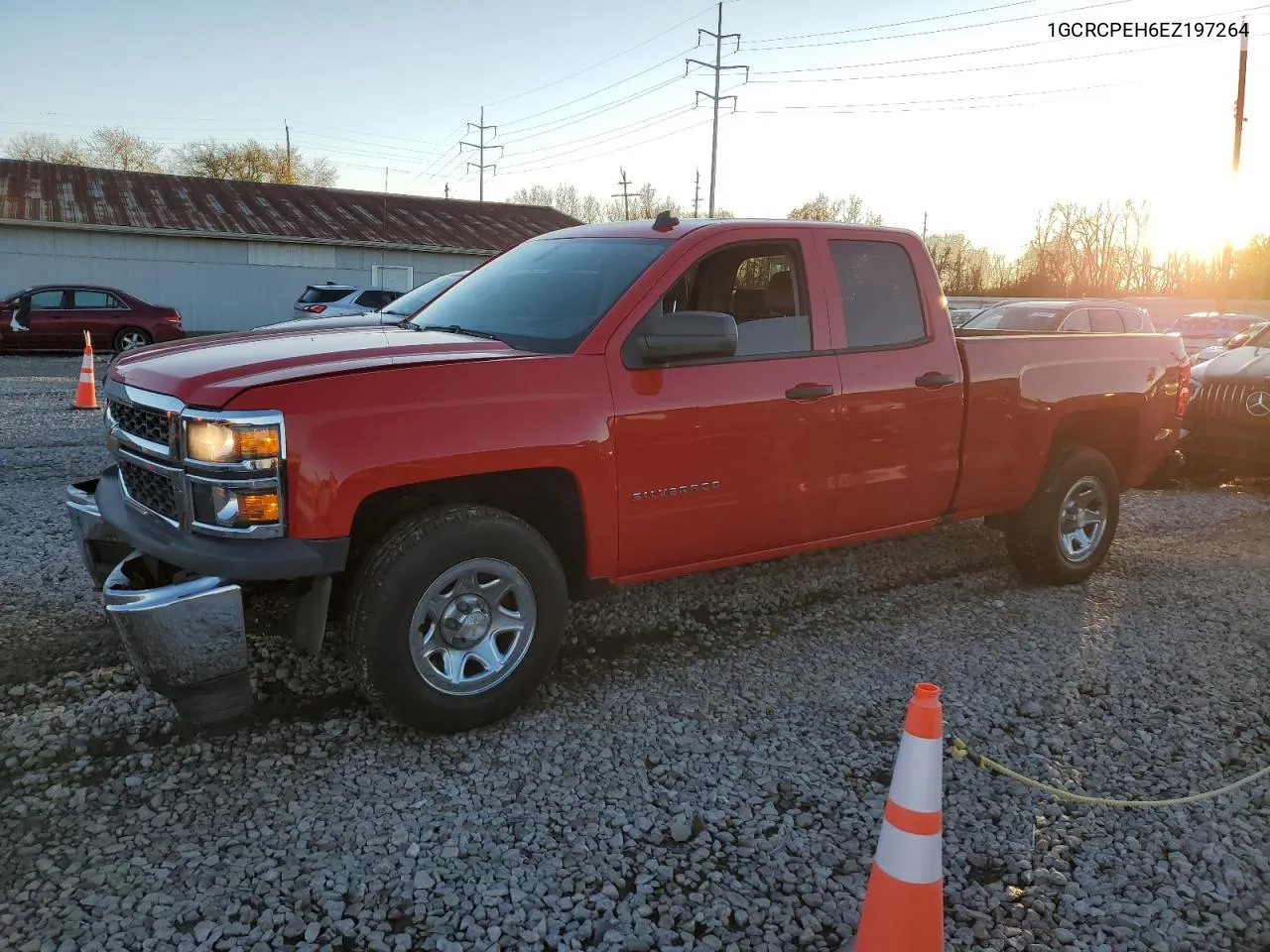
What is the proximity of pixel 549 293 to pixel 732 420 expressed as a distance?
103 cm

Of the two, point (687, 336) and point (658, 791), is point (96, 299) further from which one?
point (658, 791)

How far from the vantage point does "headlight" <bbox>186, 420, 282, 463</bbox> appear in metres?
3.08


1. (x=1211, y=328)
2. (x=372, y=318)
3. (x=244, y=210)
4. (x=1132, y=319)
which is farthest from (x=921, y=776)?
(x=244, y=210)

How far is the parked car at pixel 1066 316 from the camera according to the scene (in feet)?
45.5

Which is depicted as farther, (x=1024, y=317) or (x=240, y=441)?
A: (x=1024, y=317)

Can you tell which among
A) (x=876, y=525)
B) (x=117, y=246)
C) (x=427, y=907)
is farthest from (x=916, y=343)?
(x=117, y=246)

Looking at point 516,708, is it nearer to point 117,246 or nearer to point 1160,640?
point 1160,640

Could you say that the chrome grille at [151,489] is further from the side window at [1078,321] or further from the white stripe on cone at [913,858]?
the side window at [1078,321]

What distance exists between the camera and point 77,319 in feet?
66.1

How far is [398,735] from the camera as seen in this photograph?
12.0 feet

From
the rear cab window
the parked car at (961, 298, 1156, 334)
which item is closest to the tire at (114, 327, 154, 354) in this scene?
the rear cab window

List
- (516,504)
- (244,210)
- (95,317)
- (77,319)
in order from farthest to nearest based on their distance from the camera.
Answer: (244,210)
(95,317)
(77,319)
(516,504)

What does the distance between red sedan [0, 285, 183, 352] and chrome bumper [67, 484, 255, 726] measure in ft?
64.0

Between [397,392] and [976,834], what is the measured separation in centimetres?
246
